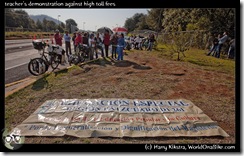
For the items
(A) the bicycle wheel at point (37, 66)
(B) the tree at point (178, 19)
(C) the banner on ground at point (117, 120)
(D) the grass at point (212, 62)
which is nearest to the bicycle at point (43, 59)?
(A) the bicycle wheel at point (37, 66)

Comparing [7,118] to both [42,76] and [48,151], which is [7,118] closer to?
[48,151]

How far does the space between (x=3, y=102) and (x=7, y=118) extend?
31.2 inches

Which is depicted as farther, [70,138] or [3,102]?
[3,102]

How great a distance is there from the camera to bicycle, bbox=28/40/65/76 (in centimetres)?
647

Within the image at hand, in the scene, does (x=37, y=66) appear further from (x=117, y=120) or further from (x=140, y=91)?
(x=117, y=120)

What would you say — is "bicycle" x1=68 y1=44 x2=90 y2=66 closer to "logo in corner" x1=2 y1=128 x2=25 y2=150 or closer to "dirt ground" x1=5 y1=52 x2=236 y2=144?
"dirt ground" x1=5 y1=52 x2=236 y2=144

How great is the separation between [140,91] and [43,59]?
424 centimetres

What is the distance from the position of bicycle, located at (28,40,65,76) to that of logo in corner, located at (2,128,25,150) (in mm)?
3726

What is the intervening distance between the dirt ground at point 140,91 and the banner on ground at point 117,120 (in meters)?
0.13

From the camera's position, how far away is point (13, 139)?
3.03m

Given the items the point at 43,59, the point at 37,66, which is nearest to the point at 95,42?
the point at 43,59

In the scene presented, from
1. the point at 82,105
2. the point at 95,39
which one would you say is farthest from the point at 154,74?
the point at 95,39

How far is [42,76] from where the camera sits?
631 centimetres

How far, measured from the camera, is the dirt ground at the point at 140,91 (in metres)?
3.08
